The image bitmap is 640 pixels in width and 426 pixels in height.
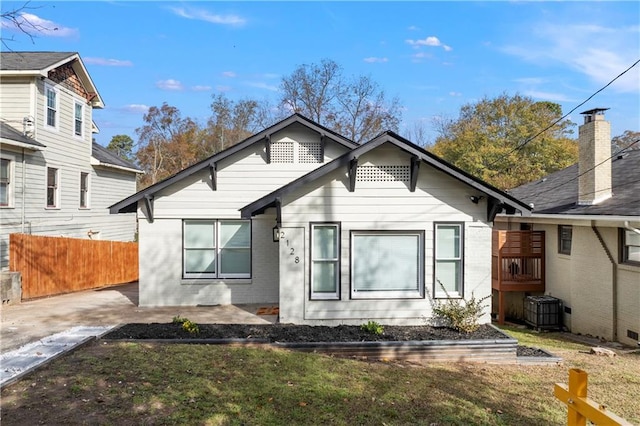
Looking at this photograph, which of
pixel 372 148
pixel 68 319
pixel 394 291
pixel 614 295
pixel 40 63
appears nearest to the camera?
pixel 372 148

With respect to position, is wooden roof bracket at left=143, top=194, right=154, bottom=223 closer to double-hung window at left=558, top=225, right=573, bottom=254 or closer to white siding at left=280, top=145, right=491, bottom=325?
white siding at left=280, top=145, right=491, bottom=325

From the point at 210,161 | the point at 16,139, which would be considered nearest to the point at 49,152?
the point at 16,139

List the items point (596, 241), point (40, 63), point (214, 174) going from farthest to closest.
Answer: point (40, 63) → point (596, 241) → point (214, 174)

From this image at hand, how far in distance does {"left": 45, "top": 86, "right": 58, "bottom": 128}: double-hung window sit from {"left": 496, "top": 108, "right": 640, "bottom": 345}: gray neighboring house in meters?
17.8

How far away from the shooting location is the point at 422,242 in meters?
9.89

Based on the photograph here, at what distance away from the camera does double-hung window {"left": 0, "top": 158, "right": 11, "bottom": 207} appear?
14.6 meters

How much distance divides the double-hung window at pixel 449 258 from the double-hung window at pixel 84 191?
16.9 meters

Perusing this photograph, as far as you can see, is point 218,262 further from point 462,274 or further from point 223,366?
point 462,274

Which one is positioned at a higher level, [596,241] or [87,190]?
[87,190]

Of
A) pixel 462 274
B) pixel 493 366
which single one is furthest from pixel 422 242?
pixel 493 366

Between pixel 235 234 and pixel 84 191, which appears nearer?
pixel 235 234

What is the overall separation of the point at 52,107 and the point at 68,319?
10.7 meters

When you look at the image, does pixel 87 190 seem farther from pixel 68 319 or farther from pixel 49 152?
pixel 68 319

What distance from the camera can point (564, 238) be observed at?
13.7 metres
